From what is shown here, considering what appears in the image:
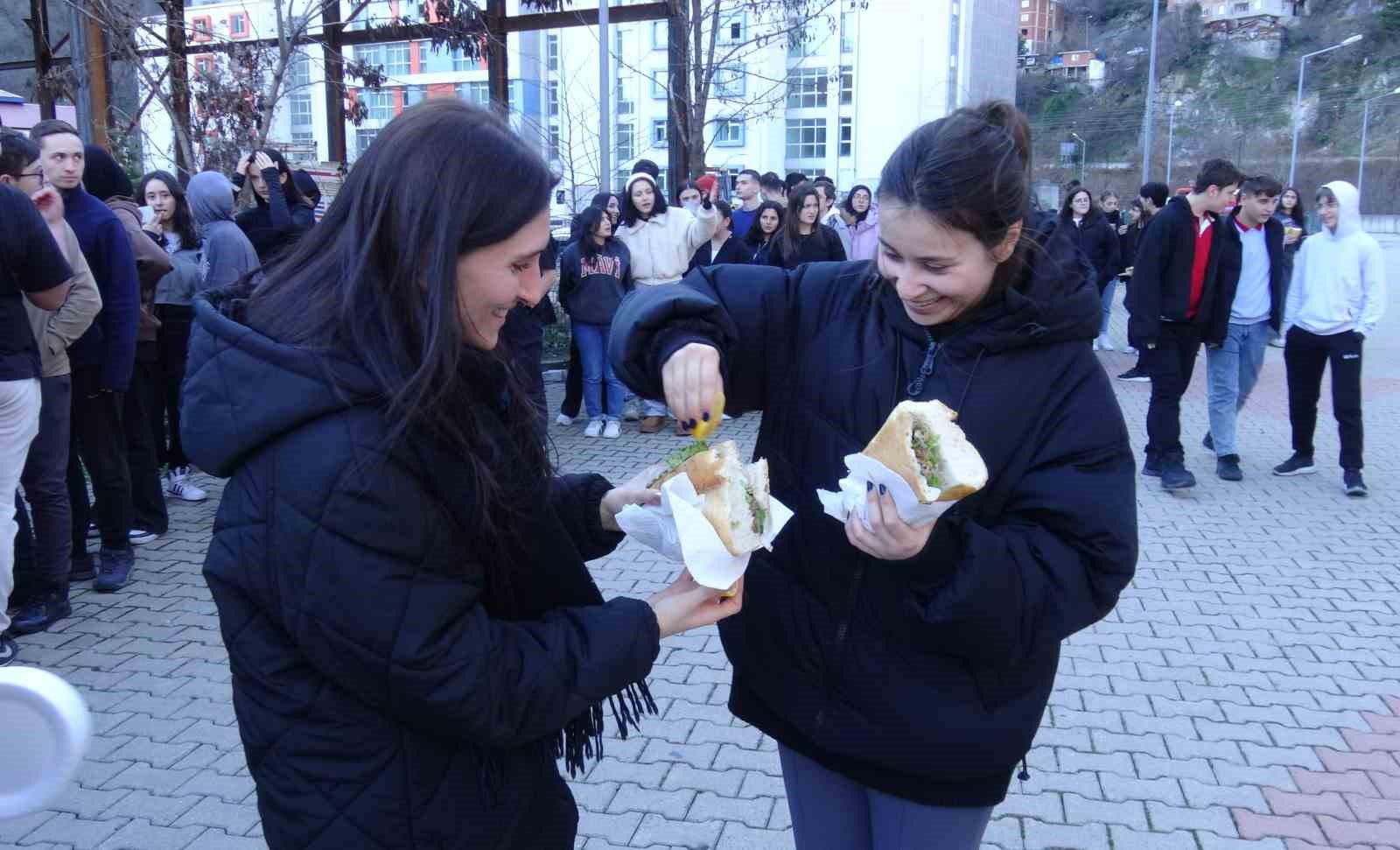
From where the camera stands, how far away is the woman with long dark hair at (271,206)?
7.58 m

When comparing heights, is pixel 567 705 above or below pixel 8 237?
below

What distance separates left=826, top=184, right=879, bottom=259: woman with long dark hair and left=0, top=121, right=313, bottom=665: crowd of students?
6.23 meters

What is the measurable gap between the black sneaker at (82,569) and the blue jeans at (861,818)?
16.4 feet

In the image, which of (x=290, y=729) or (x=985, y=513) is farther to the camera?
(x=985, y=513)

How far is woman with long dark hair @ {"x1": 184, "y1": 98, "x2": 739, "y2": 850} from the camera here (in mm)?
1445

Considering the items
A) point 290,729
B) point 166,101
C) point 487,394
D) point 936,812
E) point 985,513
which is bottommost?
point 936,812

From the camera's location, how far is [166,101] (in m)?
10.1

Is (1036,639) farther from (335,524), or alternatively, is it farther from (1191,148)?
(1191,148)

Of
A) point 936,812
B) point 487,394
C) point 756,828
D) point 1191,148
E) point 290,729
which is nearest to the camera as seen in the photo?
point 290,729

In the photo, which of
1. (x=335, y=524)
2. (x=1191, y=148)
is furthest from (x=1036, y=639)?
(x=1191, y=148)

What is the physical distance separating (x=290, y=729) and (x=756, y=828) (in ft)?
7.48

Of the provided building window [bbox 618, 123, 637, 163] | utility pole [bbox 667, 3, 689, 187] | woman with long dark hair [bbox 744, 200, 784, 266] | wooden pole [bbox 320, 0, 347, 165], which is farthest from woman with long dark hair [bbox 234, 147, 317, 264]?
building window [bbox 618, 123, 637, 163]

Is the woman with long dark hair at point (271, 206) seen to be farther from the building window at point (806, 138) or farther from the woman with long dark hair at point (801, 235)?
the building window at point (806, 138)

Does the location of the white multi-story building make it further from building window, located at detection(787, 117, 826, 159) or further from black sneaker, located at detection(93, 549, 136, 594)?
building window, located at detection(787, 117, 826, 159)
